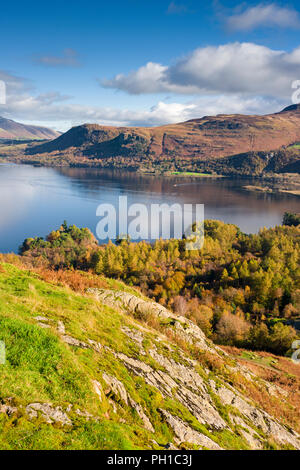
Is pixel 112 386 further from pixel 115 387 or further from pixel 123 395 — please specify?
pixel 123 395

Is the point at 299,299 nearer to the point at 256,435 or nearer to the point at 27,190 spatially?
the point at 256,435

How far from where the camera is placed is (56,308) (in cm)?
1077

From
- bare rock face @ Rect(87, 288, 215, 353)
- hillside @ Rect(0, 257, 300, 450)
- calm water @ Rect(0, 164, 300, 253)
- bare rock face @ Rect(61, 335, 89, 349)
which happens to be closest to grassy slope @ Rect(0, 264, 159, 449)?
hillside @ Rect(0, 257, 300, 450)

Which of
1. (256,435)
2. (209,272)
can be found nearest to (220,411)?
(256,435)

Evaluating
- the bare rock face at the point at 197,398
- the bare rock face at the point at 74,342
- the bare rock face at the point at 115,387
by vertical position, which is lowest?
the bare rock face at the point at 197,398

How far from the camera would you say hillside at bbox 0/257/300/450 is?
5484 millimetres

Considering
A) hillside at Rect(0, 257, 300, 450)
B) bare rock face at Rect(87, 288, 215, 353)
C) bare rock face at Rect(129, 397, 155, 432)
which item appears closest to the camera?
hillside at Rect(0, 257, 300, 450)

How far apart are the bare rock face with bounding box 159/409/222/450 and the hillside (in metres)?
0.03

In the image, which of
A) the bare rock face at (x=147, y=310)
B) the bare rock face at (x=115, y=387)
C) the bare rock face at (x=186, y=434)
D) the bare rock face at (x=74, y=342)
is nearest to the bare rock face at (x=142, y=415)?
the bare rock face at (x=115, y=387)

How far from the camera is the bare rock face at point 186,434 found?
24.3 ft

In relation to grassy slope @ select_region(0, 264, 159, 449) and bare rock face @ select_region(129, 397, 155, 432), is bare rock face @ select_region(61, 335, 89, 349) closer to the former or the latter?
grassy slope @ select_region(0, 264, 159, 449)

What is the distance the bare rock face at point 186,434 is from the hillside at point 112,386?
3cm

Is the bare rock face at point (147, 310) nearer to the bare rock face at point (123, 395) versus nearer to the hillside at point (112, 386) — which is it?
the hillside at point (112, 386)
